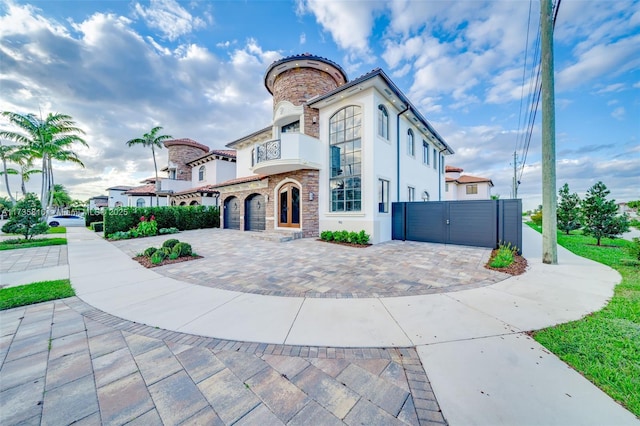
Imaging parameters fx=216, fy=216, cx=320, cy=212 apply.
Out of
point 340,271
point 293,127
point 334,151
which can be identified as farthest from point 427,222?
point 293,127

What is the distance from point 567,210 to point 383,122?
1532 centimetres

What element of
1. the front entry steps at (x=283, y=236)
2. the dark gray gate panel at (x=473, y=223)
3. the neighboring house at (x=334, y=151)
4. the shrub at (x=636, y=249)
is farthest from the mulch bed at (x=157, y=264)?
the shrub at (x=636, y=249)

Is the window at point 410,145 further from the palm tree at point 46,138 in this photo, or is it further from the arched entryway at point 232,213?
the palm tree at point 46,138

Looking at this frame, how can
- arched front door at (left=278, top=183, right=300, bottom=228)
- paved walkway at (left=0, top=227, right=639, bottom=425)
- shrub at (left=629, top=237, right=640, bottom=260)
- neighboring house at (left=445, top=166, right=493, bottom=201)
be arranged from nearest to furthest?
paved walkway at (left=0, top=227, right=639, bottom=425), shrub at (left=629, top=237, right=640, bottom=260), arched front door at (left=278, top=183, right=300, bottom=228), neighboring house at (left=445, top=166, right=493, bottom=201)

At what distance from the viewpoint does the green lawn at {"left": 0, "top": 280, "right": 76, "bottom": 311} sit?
12.4ft

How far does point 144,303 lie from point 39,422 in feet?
8.09

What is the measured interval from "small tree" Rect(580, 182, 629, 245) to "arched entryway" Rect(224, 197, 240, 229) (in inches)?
782

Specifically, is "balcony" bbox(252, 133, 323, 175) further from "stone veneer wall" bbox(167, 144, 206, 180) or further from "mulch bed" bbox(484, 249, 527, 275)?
"stone veneer wall" bbox(167, 144, 206, 180)

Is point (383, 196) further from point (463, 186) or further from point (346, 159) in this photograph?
point (463, 186)

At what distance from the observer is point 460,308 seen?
3.52m

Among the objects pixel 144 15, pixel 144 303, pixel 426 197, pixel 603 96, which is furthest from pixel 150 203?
pixel 603 96

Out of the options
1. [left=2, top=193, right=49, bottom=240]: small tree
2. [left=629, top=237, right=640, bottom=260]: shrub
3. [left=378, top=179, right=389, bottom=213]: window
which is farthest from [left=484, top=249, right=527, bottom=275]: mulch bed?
[left=2, top=193, right=49, bottom=240]: small tree

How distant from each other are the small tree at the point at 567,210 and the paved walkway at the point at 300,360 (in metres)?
15.8

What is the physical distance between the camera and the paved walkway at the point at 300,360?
170cm
